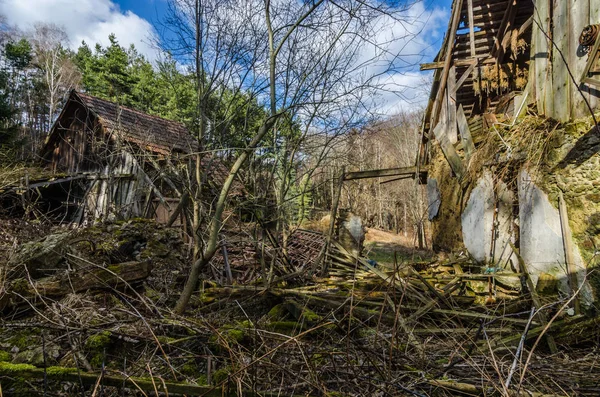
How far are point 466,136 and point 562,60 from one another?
2.37 metres

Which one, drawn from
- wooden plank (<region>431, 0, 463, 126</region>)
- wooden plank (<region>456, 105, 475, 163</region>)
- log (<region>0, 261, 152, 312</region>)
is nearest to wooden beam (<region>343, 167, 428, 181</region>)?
wooden plank (<region>456, 105, 475, 163</region>)

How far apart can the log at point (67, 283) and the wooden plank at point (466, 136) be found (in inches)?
239

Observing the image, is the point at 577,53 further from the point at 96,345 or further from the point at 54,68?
the point at 54,68

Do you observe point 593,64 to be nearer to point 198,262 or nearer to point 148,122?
point 198,262

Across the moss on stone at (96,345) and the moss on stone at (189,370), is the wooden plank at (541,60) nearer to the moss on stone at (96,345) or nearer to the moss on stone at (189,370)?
the moss on stone at (189,370)

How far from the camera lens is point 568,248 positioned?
160 inches

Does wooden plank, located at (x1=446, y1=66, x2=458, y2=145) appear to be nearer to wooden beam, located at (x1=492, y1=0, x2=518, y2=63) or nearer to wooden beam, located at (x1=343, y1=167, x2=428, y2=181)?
wooden beam, located at (x1=343, y1=167, x2=428, y2=181)

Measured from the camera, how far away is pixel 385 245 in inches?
733

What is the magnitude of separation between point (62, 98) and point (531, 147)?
3047 centimetres

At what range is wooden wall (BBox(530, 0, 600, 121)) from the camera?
13.6 ft

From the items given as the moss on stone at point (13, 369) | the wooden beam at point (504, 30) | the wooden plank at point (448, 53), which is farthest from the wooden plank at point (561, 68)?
the moss on stone at point (13, 369)

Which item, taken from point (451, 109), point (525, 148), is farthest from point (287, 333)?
point (451, 109)

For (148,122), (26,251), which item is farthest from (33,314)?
(148,122)

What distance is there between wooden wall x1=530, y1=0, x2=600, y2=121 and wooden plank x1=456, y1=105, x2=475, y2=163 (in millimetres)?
1627
